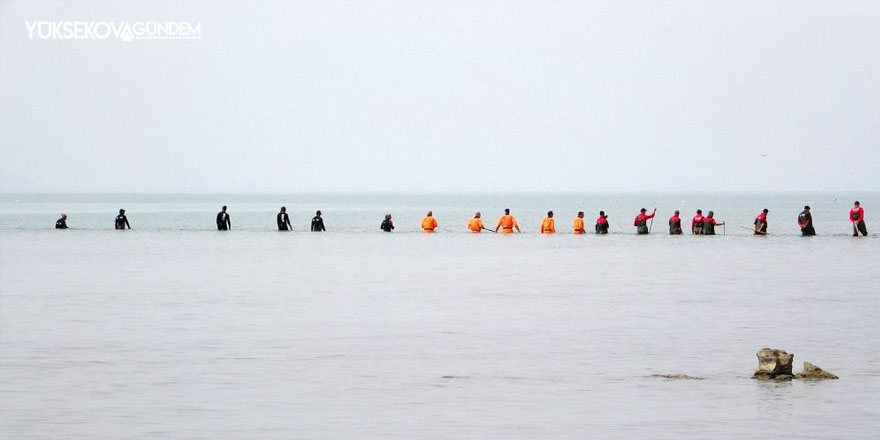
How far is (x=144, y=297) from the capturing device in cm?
2838

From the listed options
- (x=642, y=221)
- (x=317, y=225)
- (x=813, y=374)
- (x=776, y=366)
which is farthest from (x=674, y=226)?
(x=776, y=366)

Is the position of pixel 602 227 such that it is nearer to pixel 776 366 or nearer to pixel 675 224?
pixel 675 224

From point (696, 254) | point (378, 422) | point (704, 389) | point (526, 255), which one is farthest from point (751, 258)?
point (378, 422)

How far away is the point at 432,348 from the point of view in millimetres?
19781

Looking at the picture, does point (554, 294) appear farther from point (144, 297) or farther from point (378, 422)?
point (378, 422)

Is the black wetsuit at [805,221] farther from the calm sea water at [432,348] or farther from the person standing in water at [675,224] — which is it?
the calm sea water at [432,348]

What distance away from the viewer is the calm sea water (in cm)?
1396

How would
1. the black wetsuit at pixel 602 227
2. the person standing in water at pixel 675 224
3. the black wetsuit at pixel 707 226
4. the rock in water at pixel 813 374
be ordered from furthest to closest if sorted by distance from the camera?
the black wetsuit at pixel 602 227
the black wetsuit at pixel 707 226
the person standing in water at pixel 675 224
the rock in water at pixel 813 374

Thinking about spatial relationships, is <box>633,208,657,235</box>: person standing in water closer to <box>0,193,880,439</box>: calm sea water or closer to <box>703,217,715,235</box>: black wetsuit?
<box>703,217,715,235</box>: black wetsuit

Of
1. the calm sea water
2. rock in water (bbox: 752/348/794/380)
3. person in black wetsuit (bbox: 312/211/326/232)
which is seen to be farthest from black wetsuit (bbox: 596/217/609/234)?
rock in water (bbox: 752/348/794/380)

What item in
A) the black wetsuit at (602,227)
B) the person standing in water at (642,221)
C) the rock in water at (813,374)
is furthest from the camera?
the black wetsuit at (602,227)

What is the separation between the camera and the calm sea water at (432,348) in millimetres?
13961

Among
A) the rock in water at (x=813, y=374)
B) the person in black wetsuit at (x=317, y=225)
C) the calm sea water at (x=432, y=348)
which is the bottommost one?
the calm sea water at (x=432, y=348)

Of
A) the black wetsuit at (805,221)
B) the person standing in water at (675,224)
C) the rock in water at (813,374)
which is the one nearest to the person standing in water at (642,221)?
the person standing in water at (675,224)
